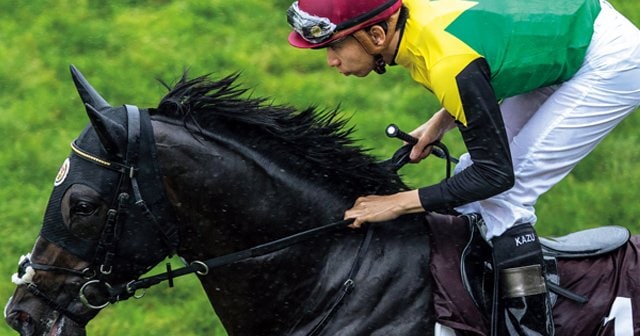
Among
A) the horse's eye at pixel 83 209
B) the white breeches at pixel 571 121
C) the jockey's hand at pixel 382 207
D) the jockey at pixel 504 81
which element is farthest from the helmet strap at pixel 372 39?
the horse's eye at pixel 83 209

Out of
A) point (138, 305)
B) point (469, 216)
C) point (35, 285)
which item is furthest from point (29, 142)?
point (469, 216)

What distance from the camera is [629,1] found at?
1019cm

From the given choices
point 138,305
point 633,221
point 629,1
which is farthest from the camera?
point 629,1

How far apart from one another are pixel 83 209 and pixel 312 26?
118 centimetres

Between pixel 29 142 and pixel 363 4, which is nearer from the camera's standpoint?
pixel 363 4

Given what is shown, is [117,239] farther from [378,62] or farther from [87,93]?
[378,62]

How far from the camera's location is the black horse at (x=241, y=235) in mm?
4645

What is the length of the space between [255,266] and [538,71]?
1.42m

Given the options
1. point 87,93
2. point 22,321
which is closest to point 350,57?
point 87,93

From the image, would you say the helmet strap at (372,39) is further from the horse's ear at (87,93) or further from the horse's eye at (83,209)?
the horse's eye at (83,209)

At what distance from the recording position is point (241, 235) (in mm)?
4816

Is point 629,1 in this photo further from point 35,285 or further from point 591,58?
point 35,285

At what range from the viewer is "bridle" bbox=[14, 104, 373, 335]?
4.62m

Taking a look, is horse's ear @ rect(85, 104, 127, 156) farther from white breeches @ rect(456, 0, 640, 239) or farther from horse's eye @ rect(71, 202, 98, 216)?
white breeches @ rect(456, 0, 640, 239)
